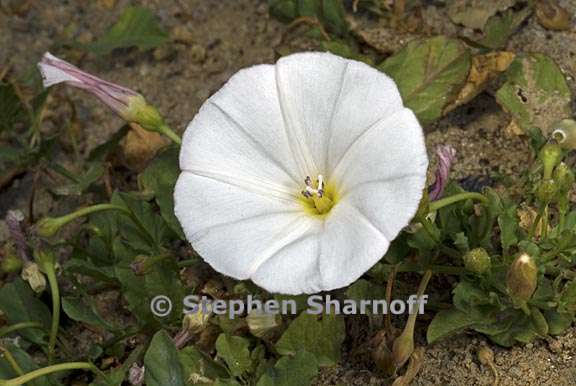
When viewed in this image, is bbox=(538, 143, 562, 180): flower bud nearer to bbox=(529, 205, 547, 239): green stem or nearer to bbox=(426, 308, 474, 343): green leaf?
bbox=(529, 205, 547, 239): green stem

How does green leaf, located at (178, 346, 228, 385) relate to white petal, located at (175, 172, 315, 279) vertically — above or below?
below

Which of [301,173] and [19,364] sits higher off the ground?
[301,173]

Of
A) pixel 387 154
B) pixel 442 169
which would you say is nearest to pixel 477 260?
pixel 442 169

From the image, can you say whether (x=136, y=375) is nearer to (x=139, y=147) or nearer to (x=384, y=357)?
(x=384, y=357)

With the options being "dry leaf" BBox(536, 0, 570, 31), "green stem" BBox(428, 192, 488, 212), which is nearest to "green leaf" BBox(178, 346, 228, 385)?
"green stem" BBox(428, 192, 488, 212)

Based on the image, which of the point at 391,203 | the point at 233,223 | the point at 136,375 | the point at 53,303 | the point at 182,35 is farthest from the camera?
the point at 182,35

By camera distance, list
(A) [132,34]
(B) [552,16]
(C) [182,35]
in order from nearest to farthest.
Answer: (B) [552,16] → (A) [132,34] → (C) [182,35]

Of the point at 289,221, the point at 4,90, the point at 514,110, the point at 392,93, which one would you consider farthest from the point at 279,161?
the point at 4,90
